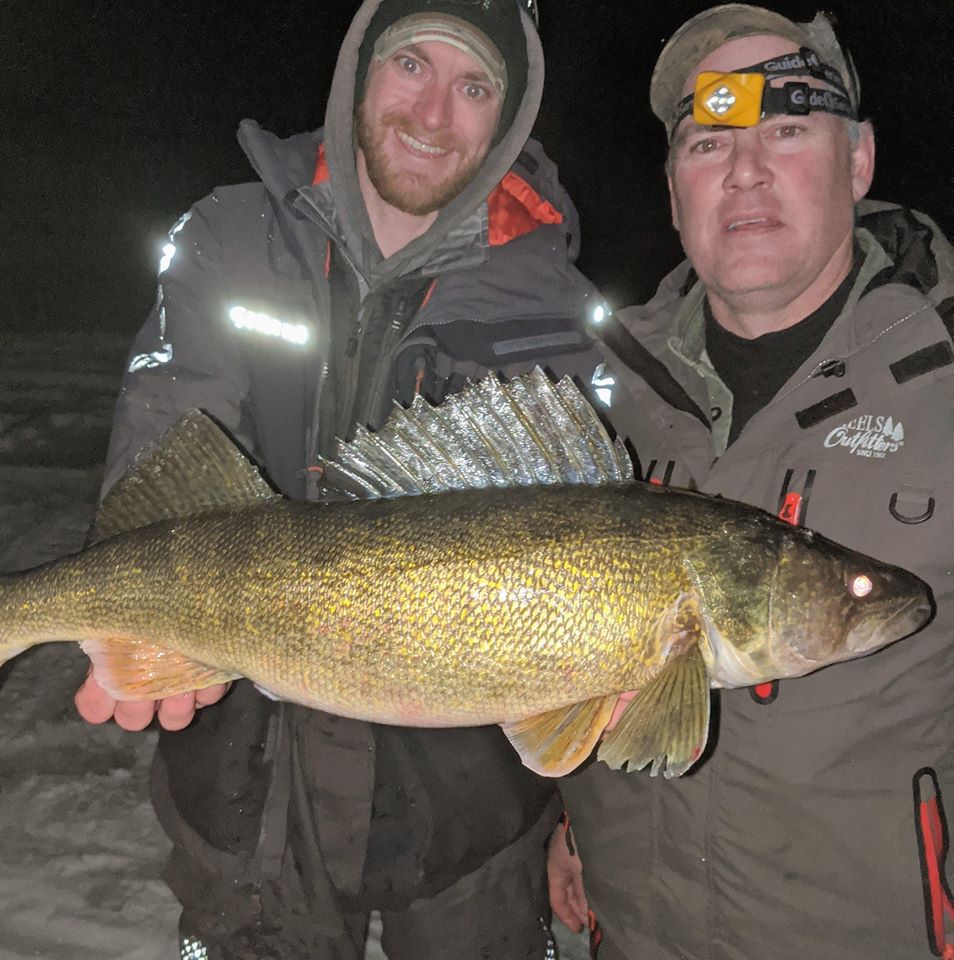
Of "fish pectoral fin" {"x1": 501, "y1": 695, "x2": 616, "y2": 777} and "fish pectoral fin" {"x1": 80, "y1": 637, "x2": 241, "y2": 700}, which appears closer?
"fish pectoral fin" {"x1": 501, "y1": 695, "x2": 616, "y2": 777}

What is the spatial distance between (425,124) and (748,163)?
1.20 meters

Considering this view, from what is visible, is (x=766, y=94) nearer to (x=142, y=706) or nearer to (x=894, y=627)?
(x=894, y=627)

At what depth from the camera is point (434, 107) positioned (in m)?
2.91

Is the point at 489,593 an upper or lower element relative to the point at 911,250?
lower

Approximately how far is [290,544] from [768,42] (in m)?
2.44

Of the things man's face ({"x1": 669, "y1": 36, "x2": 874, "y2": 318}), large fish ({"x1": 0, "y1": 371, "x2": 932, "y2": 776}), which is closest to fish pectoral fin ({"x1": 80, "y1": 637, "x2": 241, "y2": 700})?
large fish ({"x1": 0, "y1": 371, "x2": 932, "y2": 776})

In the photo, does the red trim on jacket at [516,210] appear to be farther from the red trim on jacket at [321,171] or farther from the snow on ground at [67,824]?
the snow on ground at [67,824]

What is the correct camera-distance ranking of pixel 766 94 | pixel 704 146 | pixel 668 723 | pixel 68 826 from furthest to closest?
pixel 68 826
pixel 704 146
pixel 766 94
pixel 668 723

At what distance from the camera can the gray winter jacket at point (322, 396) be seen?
242 cm

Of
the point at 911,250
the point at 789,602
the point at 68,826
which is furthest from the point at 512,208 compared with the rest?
the point at 68,826

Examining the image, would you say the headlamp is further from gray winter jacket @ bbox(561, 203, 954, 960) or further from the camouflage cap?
gray winter jacket @ bbox(561, 203, 954, 960)

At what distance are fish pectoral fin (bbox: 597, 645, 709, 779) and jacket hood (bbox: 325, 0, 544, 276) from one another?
1650 millimetres

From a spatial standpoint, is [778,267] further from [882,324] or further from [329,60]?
[329,60]

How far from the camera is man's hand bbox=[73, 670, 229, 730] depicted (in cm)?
234
